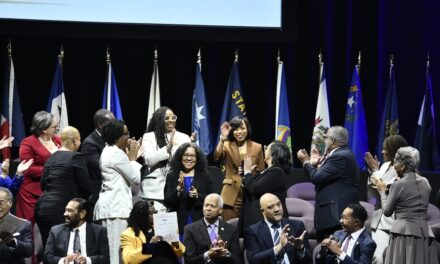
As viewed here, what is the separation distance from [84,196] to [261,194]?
1.39 meters

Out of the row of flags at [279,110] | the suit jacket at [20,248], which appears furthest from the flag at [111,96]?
the suit jacket at [20,248]

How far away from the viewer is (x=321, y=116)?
388 inches

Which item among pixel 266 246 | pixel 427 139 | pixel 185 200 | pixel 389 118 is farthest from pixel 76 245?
pixel 427 139

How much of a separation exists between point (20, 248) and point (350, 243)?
2468 millimetres

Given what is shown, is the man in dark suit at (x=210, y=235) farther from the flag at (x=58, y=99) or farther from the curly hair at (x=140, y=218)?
the flag at (x=58, y=99)

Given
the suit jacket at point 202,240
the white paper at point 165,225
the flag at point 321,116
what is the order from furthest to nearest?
the flag at point 321,116 < the suit jacket at point 202,240 < the white paper at point 165,225

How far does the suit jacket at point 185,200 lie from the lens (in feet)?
22.2

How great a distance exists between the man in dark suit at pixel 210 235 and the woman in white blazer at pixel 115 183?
0.57 metres

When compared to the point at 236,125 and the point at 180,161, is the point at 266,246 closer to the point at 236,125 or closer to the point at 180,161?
the point at 180,161

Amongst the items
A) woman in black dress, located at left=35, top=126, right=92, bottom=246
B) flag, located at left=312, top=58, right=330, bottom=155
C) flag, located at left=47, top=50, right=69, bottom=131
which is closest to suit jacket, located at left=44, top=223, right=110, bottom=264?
woman in black dress, located at left=35, top=126, right=92, bottom=246

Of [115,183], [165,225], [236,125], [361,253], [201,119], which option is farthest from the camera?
[201,119]

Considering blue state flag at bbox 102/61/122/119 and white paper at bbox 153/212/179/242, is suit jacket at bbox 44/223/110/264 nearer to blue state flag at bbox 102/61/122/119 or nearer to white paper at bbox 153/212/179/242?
white paper at bbox 153/212/179/242

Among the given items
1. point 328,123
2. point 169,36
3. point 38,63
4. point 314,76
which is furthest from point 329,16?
point 38,63

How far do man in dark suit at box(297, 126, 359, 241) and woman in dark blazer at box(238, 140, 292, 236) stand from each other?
20 centimetres
